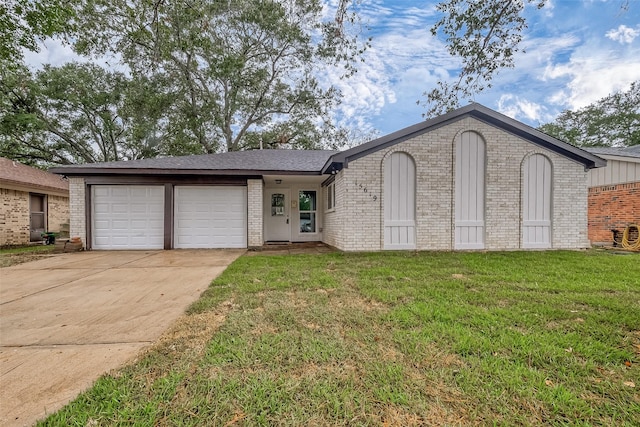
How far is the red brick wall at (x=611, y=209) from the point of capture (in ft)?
31.2

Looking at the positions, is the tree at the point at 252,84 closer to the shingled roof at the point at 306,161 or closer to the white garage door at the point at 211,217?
the shingled roof at the point at 306,161

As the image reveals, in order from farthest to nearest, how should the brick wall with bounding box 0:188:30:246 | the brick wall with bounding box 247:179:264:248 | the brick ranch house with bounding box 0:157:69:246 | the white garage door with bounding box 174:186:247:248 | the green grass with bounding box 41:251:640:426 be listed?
the brick ranch house with bounding box 0:157:69:246 → the brick wall with bounding box 0:188:30:246 → the white garage door with bounding box 174:186:247:248 → the brick wall with bounding box 247:179:264:248 → the green grass with bounding box 41:251:640:426

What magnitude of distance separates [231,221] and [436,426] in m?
8.92

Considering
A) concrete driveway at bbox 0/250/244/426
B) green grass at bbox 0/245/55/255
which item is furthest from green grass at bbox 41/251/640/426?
green grass at bbox 0/245/55/255

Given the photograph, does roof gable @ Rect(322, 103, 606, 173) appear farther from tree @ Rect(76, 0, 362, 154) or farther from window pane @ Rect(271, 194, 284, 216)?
tree @ Rect(76, 0, 362, 154)

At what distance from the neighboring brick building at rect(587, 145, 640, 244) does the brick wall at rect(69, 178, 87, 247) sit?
59.0 ft

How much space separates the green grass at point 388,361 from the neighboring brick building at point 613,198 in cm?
815

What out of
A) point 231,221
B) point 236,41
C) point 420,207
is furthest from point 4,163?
point 420,207

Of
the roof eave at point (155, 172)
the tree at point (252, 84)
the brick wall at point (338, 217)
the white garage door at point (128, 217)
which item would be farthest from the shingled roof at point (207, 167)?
the tree at point (252, 84)

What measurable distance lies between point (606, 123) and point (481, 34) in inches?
1216

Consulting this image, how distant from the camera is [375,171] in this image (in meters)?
7.99

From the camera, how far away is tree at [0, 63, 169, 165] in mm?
16281

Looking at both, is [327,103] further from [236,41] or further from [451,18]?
[451,18]

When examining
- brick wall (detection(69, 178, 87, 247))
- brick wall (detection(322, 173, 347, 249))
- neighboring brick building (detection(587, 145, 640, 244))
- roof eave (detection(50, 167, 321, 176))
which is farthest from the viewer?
neighboring brick building (detection(587, 145, 640, 244))
